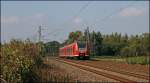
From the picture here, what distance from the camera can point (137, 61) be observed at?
134ft

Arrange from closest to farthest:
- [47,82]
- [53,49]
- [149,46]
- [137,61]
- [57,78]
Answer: [47,82] → [57,78] → [137,61] → [149,46] → [53,49]

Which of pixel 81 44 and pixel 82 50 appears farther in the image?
pixel 81 44

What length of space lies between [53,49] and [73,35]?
27.6 feet

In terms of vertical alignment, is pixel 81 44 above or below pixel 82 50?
above

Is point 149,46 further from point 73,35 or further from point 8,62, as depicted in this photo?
point 8,62

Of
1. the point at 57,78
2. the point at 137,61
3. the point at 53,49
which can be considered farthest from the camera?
the point at 53,49

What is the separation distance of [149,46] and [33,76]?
291 feet

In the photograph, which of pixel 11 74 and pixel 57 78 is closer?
pixel 11 74

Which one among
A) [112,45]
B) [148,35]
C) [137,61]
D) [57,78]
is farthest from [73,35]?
[57,78]

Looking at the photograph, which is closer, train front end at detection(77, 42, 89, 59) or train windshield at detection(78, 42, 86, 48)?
train front end at detection(77, 42, 89, 59)

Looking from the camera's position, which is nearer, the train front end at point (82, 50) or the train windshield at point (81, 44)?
the train front end at point (82, 50)

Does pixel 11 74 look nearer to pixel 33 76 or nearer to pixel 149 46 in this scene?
pixel 33 76

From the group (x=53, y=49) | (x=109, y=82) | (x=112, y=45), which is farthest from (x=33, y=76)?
(x=53, y=49)

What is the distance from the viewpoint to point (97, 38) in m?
111
